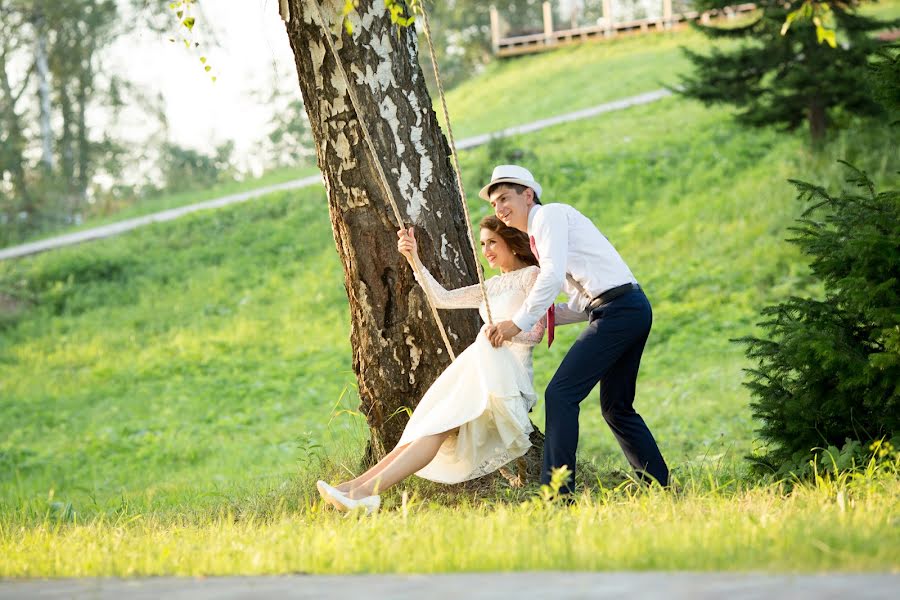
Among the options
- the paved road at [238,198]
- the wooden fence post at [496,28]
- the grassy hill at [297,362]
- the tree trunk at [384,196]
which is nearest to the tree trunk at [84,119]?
the paved road at [238,198]

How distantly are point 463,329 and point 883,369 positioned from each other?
2.18 metres

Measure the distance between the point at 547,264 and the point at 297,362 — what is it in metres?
9.04

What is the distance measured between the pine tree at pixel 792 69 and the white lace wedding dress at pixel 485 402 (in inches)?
390

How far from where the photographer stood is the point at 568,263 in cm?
539

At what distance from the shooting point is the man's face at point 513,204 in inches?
214

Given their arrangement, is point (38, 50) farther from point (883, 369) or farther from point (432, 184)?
point (883, 369)

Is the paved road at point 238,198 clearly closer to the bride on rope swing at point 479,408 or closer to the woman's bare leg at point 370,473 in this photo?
the bride on rope swing at point 479,408

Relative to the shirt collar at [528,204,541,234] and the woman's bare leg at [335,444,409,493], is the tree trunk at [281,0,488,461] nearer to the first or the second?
the woman's bare leg at [335,444,409,493]

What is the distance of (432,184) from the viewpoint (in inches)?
242

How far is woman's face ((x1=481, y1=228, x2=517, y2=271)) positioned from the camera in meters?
5.58

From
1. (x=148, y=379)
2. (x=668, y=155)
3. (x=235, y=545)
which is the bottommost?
(x=148, y=379)


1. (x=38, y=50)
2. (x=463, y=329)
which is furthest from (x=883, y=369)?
(x=38, y=50)

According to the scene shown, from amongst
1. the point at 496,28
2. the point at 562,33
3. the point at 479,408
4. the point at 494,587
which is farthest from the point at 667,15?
the point at 494,587

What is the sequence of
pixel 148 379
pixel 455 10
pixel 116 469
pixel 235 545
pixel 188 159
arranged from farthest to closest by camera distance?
pixel 455 10
pixel 188 159
pixel 148 379
pixel 116 469
pixel 235 545
